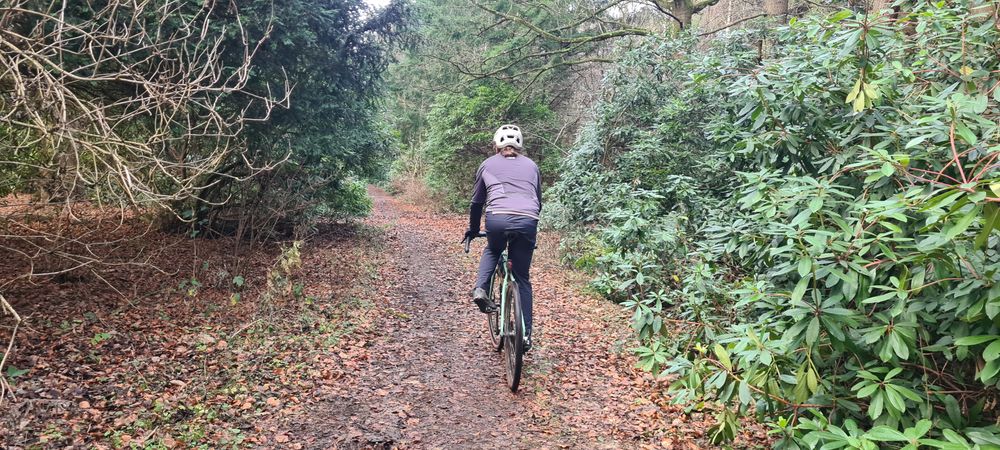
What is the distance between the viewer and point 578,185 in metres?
11.2

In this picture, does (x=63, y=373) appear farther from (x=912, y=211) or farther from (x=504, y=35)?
(x=504, y=35)

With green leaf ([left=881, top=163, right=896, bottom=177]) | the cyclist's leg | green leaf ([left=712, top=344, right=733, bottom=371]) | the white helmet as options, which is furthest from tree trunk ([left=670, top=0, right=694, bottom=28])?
green leaf ([left=712, top=344, right=733, bottom=371])

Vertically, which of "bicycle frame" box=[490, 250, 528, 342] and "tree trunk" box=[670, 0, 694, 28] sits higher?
"tree trunk" box=[670, 0, 694, 28]

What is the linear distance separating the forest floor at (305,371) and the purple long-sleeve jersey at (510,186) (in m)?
1.63

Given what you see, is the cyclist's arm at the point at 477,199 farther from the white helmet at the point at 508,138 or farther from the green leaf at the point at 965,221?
the green leaf at the point at 965,221

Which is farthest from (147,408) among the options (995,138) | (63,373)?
(995,138)

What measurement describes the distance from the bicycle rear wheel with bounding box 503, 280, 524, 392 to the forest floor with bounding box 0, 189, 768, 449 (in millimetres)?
178

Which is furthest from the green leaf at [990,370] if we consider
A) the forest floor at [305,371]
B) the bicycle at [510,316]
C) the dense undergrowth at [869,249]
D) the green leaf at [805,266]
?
the bicycle at [510,316]

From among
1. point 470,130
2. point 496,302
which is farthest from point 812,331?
point 470,130

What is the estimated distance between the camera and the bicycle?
4.81 m

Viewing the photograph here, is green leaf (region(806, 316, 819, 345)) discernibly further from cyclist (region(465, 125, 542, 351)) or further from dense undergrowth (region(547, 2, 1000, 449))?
cyclist (region(465, 125, 542, 351))

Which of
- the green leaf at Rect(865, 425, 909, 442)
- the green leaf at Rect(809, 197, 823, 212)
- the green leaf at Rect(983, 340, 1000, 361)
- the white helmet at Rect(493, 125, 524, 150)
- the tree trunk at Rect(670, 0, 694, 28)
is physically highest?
the tree trunk at Rect(670, 0, 694, 28)

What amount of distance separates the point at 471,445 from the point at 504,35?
1917cm

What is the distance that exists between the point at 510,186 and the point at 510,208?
0.68ft
